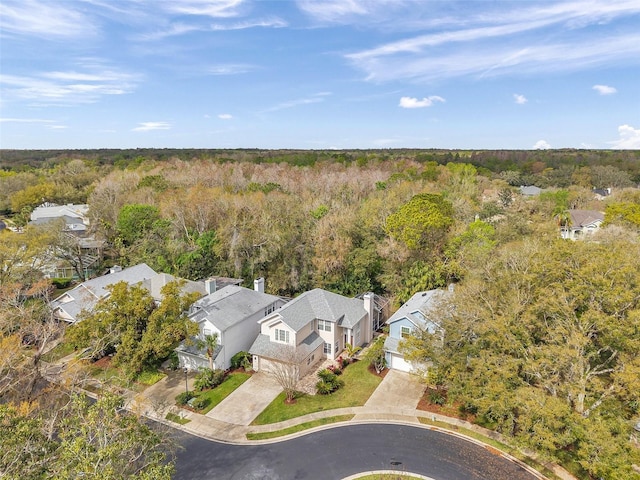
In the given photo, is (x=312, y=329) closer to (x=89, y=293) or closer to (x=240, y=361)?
(x=240, y=361)

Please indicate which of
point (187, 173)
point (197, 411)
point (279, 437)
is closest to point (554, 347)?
point (279, 437)

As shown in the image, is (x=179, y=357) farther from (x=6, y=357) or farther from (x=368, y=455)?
(x=368, y=455)

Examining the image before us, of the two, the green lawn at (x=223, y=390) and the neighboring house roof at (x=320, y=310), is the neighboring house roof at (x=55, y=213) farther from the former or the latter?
the green lawn at (x=223, y=390)

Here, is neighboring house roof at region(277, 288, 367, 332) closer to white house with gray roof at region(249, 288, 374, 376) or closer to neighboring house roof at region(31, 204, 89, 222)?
white house with gray roof at region(249, 288, 374, 376)

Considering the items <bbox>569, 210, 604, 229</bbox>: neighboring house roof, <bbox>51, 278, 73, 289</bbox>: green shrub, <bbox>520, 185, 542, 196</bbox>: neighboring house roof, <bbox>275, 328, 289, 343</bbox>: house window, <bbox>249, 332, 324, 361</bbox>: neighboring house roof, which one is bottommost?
<bbox>51, 278, 73, 289</bbox>: green shrub

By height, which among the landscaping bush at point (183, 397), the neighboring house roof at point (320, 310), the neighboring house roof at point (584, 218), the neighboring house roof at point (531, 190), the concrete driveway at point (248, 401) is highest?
the neighboring house roof at point (531, 190)

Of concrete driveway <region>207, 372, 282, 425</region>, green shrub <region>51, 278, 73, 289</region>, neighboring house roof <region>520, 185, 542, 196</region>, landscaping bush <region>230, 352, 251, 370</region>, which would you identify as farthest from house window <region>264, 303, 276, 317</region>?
neighboring house roof <region>520, 185, 542, 196</region>

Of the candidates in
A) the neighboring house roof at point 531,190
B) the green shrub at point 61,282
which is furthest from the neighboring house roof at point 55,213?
the neighboring house roof at point 531,190
